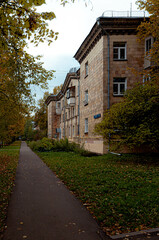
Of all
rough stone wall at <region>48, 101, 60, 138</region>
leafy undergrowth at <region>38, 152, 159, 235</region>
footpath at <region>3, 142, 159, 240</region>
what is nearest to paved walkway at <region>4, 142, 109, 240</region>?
footpath at <region>3, 142, 159, 240</region>

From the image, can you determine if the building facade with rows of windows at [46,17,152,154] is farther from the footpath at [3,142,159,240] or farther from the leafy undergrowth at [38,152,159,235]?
the footpath at [3,142,159,240]

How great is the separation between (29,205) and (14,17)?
523 cm

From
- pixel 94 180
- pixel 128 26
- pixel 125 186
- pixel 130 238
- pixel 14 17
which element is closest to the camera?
pixel 130 238

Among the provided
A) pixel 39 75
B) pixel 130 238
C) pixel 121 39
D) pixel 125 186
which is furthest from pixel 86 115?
pixel 130 238

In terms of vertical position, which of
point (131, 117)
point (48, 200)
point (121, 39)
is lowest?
point (48, 200)

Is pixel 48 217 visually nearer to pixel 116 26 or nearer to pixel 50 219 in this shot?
pixel 50 219

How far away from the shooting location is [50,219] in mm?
4496

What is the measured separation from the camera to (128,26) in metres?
17.8

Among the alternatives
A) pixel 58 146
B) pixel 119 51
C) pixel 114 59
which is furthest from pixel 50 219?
pixel 58 146

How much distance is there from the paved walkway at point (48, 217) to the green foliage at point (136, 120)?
6.47 m

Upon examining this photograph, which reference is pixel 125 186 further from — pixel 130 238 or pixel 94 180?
pixel 130 238

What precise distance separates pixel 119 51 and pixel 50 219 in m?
16.4

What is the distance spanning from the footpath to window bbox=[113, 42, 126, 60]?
14.1 meters

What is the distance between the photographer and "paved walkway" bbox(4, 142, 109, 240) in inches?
150
